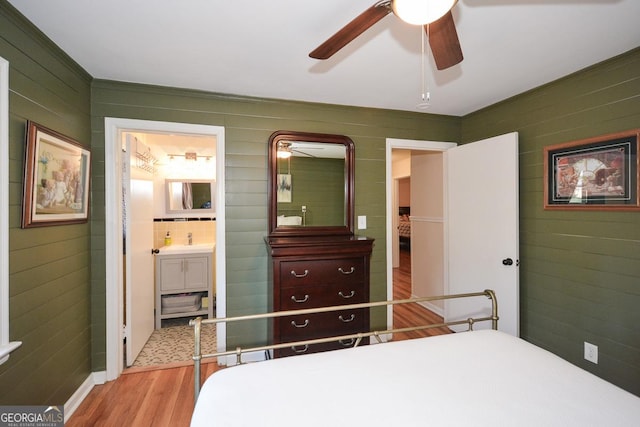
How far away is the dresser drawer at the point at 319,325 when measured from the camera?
2.22 metres

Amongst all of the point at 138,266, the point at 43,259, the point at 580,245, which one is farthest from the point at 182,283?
the point at 580,245

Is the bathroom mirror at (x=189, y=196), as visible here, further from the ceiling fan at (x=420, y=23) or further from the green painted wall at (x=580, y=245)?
the green painted wall at (x=580, y=245)

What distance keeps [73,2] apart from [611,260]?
12.0 ft

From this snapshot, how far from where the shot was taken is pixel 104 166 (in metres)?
2.29

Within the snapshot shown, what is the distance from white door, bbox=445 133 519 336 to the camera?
2.51m

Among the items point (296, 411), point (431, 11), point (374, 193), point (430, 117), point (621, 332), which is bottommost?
point (621, 332)

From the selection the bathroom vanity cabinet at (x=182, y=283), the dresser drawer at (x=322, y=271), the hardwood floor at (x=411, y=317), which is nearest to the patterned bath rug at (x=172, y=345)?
the bathroom vanity cabinet at (x=182, y=283)

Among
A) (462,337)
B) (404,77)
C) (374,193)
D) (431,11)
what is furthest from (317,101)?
(462,337)

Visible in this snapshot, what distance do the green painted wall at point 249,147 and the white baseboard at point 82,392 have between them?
7 centimetres

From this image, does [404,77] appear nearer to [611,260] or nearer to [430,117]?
[430,117]

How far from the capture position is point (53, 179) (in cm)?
174

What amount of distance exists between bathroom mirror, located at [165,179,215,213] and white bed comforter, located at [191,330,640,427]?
3250 mm

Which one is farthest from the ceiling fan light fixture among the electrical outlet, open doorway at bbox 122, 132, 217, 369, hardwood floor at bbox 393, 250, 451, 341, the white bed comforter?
hardwood floor at bbox 393, 250, 451, 341

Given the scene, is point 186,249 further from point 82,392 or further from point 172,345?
→ point 82,392
